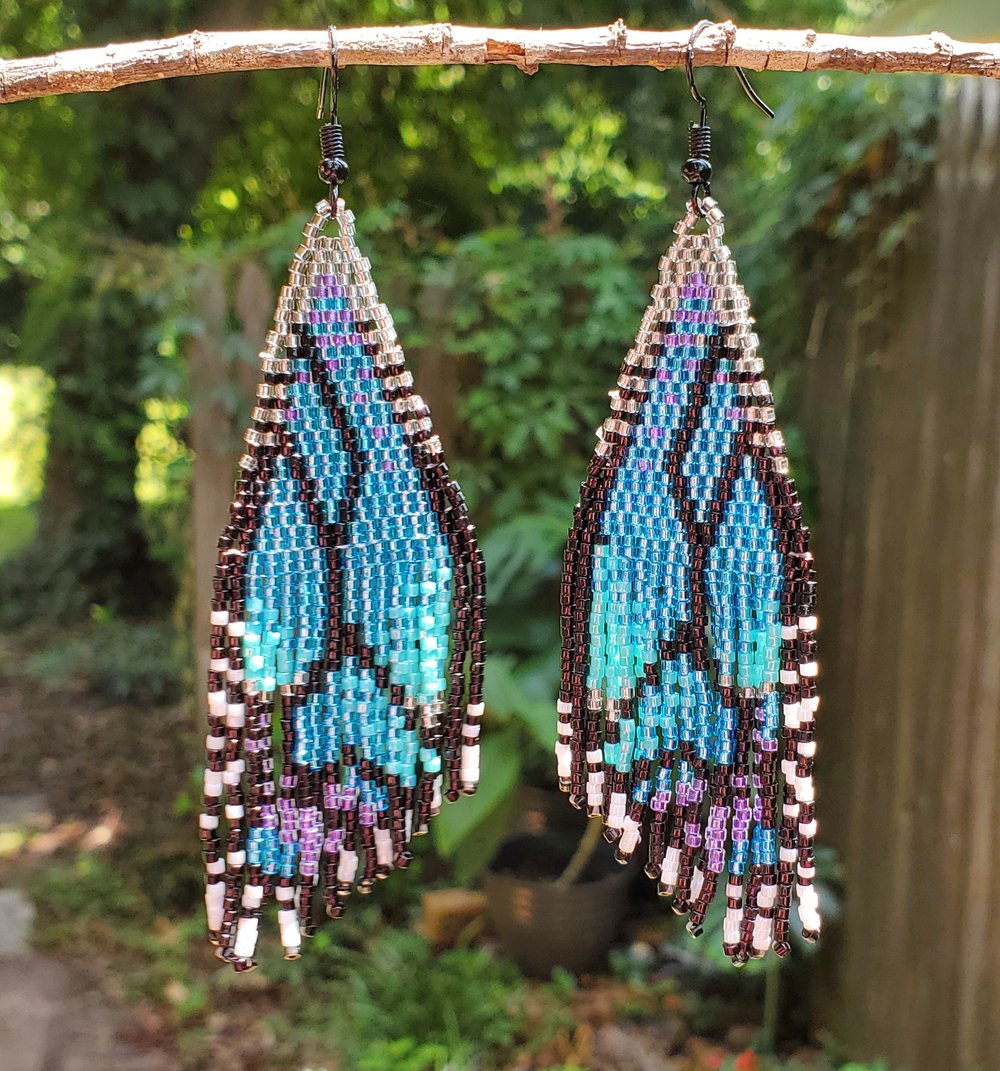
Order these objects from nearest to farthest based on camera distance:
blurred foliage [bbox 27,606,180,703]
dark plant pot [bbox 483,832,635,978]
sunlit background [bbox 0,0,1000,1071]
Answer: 1. sunlit background [bbox 0,0,1000,1071]
2. dark plant pot [bbox 483,832,635,978]
3. blurred foliage [bbox 27,606,180,703]

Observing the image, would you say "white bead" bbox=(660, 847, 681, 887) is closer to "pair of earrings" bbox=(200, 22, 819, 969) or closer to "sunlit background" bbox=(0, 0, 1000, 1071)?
"pair of earrings" bbox=(200, 22, 819, 969)

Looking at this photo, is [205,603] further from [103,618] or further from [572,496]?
[103,618]

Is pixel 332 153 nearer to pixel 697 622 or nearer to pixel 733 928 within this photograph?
pixel 697 622

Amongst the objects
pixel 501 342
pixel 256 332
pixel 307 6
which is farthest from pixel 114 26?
pixel 501 342

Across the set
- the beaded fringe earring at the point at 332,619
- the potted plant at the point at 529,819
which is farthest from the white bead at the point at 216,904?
the potted plant at the point at 529,819

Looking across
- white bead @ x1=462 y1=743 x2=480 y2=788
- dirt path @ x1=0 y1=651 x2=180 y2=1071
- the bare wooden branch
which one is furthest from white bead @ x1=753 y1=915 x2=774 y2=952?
dirt path @ x1=0 y1=651 x2=180 y2=1071

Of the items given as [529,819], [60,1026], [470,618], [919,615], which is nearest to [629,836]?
[470,618]

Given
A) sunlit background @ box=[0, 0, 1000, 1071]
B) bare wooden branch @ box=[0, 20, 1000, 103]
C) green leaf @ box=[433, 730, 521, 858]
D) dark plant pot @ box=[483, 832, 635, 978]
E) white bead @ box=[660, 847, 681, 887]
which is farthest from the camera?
dark plant pot @ box=[483, 832, 635, 978]

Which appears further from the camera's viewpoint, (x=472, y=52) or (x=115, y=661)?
(x=115, y=661)
